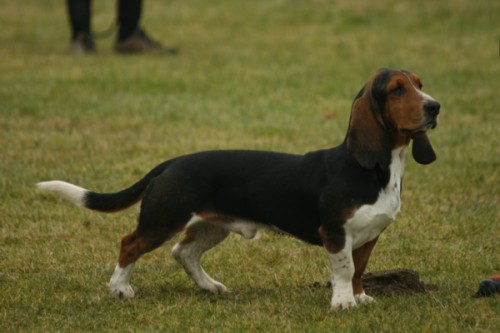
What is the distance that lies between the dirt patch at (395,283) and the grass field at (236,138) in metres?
0.13

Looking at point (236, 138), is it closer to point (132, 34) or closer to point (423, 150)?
point (423, 150)

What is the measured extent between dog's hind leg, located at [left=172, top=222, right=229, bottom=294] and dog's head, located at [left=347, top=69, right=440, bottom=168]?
50.4 inches

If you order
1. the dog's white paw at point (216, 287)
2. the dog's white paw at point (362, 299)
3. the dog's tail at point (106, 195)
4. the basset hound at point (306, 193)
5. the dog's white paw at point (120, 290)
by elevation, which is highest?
the basset hound at point (306, 193)

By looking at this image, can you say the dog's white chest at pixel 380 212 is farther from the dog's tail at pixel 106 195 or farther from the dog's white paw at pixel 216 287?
the dog's tail at pixel 106 195

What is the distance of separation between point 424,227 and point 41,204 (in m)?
3.34

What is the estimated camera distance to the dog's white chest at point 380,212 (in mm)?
6031

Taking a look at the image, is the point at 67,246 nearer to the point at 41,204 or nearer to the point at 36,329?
the point at 41,204

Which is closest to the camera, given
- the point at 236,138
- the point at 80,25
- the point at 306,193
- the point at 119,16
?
the point at 306,193

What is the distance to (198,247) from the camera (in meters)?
6.95

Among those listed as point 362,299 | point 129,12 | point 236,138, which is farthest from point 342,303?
point 129,12

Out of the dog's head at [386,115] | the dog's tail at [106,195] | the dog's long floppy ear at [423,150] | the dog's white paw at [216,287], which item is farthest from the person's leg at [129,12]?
the dog's head at [386,115]

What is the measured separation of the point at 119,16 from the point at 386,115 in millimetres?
13122

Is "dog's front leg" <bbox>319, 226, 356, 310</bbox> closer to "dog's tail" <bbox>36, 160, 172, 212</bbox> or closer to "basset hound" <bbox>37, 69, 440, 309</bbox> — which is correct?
"basset hound" <bbox>37, 69, 440, 309</bbox>

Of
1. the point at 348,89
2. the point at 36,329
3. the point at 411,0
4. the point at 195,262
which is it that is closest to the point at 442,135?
the point at 348,89
